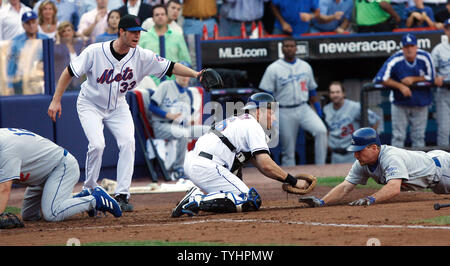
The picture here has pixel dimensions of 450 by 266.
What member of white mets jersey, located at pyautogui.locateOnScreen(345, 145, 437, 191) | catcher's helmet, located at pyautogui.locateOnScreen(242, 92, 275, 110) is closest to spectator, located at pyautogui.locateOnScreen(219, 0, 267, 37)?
catcher's helmet, located at pyautogui.locateOnScreen(242, 92, 275, 110)

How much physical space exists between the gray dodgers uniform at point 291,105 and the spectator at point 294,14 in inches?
36.2

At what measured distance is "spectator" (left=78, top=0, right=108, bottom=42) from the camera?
42.3ft

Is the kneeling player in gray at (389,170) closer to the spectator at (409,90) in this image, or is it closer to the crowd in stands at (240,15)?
the spectator at (409,90)

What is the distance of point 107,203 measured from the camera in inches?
289

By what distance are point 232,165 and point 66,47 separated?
5.08 m

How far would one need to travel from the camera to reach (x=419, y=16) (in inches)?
558

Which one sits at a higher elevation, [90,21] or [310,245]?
[90,21]

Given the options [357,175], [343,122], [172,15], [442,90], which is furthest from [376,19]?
[357,175]

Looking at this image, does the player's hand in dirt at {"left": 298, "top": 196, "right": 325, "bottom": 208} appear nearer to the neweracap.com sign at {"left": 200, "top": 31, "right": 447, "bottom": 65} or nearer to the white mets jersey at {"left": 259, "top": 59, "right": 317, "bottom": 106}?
the white mets jersey at {"left": 259, "top": 59, "right": 317, "bottom": 106}

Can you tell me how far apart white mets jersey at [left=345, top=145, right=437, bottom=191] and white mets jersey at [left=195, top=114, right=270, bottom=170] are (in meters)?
1.05
